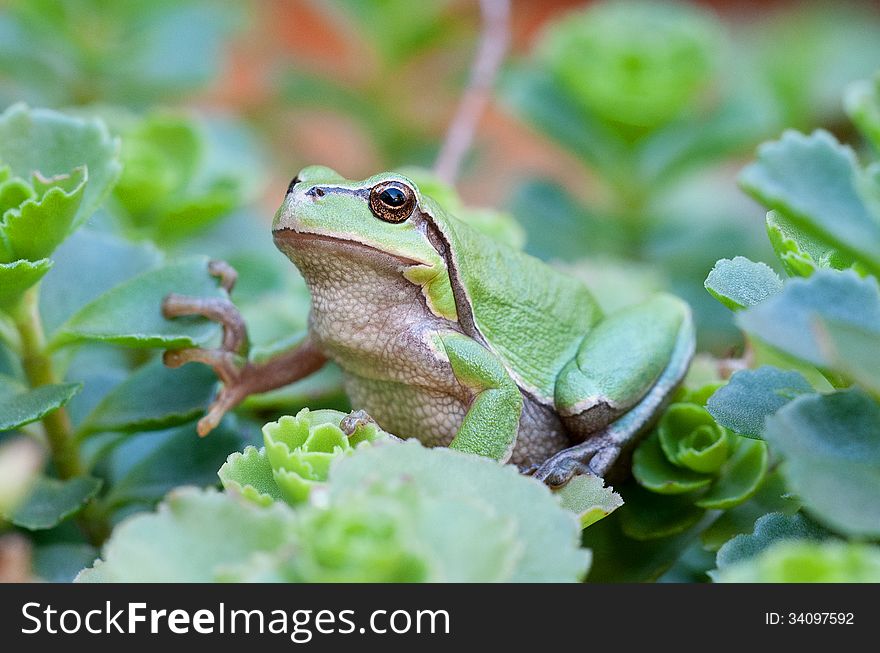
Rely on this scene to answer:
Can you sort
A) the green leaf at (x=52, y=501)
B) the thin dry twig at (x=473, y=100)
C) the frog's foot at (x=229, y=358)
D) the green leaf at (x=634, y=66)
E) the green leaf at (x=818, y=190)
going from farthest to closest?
the green leaf at (x=634, y=66) < the thin dry twig at (x=473, y=100) < the frog's foot at (x=229, y=358) < the green leaf at (x=52, y=501) < the green leaf at (x=818, y=190)

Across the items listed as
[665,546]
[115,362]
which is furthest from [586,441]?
[115,362]

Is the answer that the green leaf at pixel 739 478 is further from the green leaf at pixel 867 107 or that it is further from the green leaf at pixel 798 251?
the green leaf at pixel 867 107

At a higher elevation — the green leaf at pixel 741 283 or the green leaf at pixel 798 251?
the green leaf at pixel 798 251

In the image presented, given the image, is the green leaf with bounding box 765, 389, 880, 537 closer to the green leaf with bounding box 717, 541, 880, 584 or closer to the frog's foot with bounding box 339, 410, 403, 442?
the green leaf with bounding box 717, 541, 880, 584

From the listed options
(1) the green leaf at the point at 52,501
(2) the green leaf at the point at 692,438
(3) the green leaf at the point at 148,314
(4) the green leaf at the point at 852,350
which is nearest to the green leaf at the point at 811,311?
(4) the green leaf at the point at 852,350

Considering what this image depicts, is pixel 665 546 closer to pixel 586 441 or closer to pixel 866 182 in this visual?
pixel 586 441

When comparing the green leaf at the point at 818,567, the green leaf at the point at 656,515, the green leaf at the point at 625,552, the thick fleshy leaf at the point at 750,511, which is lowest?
the green leaf at the point at 625,552
